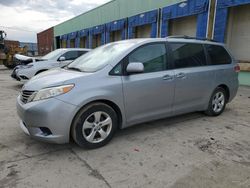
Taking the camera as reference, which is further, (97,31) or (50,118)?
(97,31)

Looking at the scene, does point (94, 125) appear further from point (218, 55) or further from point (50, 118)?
point (218, 55)

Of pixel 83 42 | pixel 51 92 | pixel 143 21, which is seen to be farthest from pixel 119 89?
pixel 83 42

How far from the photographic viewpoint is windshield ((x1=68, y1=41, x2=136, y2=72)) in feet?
11.0

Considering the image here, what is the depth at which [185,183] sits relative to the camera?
7.79 ft

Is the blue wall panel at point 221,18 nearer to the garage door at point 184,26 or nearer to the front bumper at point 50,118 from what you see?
the garage door at point 184,26

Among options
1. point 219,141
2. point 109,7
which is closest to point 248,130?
point 219,141

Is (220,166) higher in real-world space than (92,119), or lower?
lower

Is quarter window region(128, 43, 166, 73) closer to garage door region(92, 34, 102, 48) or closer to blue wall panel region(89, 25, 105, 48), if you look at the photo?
blue wall panel region(89, 25, 105, 48)

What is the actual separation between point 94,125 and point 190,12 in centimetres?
957

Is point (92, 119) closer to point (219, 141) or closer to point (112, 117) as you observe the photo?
point (112, 117)

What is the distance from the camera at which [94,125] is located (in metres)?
3.07

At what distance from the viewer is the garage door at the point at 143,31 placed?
14.4m

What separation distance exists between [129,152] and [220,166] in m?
1.22

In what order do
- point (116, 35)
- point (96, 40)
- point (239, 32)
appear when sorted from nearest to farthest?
point (239, 32) < point (116, 35) < point (96, 40)
